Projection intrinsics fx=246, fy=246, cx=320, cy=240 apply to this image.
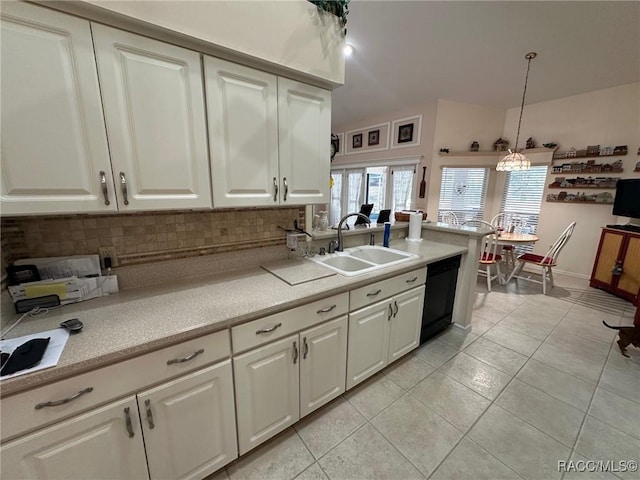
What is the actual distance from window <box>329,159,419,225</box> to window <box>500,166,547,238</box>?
1.73 meters

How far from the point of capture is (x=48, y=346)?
2.79 ft

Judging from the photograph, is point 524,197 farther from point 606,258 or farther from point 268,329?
point 268,329

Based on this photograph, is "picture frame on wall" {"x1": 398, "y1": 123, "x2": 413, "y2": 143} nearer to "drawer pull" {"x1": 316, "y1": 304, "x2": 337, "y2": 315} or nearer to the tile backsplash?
the tile backsplash

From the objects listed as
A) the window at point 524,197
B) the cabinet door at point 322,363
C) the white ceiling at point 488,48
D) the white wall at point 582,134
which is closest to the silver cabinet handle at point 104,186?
the cabinet door at point 322,363

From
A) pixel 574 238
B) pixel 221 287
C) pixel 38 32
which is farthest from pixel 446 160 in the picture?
pixel 38 32

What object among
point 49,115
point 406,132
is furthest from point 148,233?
point 406,132

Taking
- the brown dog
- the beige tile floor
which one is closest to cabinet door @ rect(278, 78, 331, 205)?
the beige tile floor

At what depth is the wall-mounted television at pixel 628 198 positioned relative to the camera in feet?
10.6

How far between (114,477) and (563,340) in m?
3.50

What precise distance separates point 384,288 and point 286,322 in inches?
29.9

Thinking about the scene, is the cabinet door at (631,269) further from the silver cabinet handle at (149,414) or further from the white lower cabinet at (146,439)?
the silver cabinet handle at (149,414)

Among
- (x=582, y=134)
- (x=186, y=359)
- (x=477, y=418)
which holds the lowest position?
(x=477, y=418)

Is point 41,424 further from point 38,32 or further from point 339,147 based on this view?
point 339,147

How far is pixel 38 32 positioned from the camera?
85 centimetres
